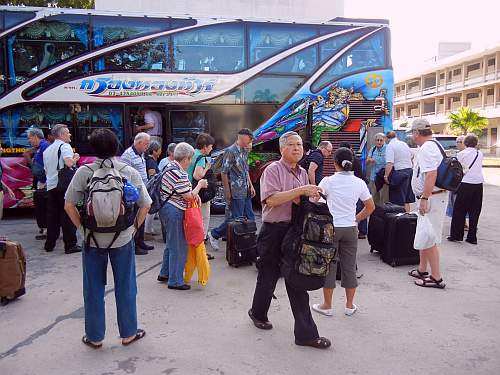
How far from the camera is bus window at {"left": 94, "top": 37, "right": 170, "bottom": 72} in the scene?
8.45m

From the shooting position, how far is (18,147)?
27.5 feet

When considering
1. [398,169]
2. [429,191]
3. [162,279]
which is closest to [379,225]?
[429,191]

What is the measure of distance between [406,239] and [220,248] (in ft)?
9.09

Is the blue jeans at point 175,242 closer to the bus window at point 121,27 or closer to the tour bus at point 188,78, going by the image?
the tour bus at point 188,78

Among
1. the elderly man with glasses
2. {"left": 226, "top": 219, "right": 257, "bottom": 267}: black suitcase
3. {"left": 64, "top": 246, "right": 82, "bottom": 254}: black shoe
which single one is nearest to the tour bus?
the elderly man with glasses

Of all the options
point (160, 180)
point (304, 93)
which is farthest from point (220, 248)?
point (304, 93)

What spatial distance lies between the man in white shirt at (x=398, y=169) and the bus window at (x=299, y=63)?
2652 mm

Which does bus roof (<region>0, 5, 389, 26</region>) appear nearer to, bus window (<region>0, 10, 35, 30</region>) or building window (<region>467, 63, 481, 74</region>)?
bus window (<region>0, 10, 35, 30</region>)

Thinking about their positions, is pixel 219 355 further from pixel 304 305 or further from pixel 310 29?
pixel 310 29

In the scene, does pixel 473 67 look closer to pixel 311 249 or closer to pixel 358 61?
pixel 358 61

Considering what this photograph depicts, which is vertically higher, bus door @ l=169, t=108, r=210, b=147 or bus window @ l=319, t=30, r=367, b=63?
bus window @ l=319, t=30, r=367, b=63

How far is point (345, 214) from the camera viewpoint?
4.01 m

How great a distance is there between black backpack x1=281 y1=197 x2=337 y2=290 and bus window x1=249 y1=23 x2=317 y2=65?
6249mm

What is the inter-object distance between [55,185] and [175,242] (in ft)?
8.54
